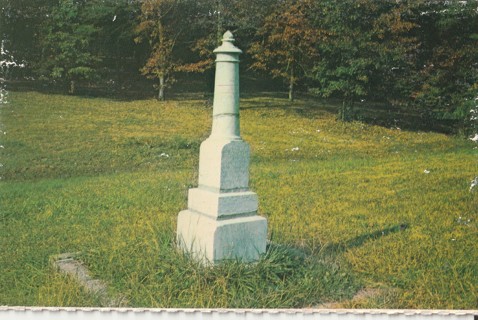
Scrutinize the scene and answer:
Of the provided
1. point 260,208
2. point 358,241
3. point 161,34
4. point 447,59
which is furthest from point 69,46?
point 447,59

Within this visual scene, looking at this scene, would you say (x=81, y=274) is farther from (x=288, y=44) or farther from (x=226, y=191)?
(x=288, y=44)

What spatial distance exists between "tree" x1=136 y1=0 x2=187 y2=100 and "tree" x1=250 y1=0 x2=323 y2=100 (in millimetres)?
774

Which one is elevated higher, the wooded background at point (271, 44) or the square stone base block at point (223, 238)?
the wooded background at point (271, 44)

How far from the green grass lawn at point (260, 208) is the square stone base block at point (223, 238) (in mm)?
97

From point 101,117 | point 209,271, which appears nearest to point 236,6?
point 101,117

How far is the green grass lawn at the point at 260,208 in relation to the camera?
344 cm

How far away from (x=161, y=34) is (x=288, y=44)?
1251 mm

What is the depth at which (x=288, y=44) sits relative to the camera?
4.81 m

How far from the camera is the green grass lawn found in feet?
11.3

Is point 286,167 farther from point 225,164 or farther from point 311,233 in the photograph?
point 225,164

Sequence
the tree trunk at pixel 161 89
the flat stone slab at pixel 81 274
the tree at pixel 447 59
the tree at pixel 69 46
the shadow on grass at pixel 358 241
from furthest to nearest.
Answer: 1. the tree trunk at pixel 161 89
2. the tree at pixel 69 46
3. the tree at pixel 447 59
4. the shadow on grass at pixel 358 241
5. the flat stone slab at pixel 81 274

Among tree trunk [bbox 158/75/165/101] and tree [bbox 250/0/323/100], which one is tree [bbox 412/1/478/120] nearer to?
tree [bbox 250/0/323/100]

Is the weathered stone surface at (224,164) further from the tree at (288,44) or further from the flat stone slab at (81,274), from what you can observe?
the tree at (288,44)

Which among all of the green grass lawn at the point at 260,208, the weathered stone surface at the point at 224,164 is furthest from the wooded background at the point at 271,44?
the weathered stone surface at the point at 224,164
